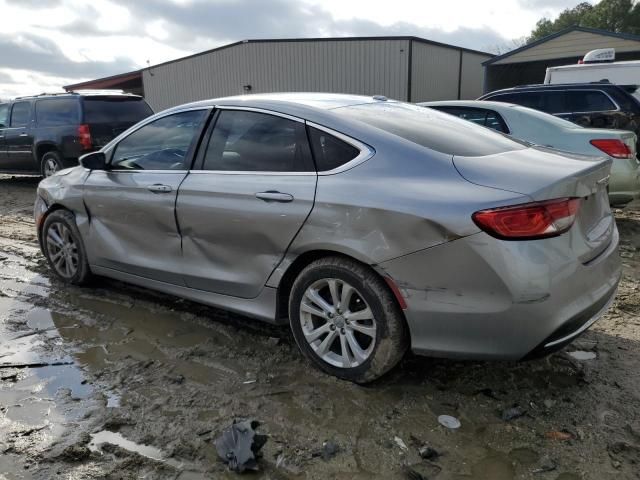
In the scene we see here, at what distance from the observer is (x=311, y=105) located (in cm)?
325

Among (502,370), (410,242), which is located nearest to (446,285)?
(410,242)

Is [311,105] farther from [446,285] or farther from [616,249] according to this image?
[616,249]

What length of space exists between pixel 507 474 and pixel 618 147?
478 cm

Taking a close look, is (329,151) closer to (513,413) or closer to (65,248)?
(513,413)

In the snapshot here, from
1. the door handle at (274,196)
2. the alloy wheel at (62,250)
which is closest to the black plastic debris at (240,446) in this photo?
the door handle at (274,196)

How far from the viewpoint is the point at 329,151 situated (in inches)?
118

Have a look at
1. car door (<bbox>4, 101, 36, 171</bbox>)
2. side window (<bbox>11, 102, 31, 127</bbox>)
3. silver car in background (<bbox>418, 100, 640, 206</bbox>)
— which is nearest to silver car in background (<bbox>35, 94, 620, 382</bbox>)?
silver car in background (<bbox>418, 100, 640, 206</bbox>)

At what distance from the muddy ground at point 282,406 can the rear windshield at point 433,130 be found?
1.29m

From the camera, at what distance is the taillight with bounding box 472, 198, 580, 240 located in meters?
2.41

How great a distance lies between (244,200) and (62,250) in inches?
92.1

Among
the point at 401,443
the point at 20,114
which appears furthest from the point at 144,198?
the point at 20,114

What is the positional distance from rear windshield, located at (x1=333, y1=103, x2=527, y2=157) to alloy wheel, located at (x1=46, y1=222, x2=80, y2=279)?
2.76 m

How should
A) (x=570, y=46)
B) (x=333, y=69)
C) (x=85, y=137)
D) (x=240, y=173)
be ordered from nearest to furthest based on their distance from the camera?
(x=240, y=173), (x=85, y=137), (x=570, y=46), (x=333, y=69)

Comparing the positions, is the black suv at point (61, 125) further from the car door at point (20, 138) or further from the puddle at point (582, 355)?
the puddle at point (582, 355)
